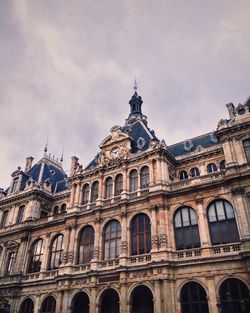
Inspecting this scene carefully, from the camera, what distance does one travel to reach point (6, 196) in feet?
149

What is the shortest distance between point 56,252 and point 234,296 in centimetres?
2079

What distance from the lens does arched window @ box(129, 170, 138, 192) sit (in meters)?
33.6

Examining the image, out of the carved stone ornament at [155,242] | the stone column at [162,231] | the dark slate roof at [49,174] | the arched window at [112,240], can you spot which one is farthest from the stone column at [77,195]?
the carved stone ornament at [155,242]

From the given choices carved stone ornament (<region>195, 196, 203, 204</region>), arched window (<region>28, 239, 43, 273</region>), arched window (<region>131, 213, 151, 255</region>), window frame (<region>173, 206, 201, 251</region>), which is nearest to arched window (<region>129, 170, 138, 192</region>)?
arched window (<region>131, 213, 151, 255</region>)

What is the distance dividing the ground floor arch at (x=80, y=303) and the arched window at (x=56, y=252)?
5106 mm

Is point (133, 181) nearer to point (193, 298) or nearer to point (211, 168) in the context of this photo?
point (211, 168)

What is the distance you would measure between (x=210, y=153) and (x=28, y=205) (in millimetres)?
25326

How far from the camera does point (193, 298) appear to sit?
25.0 m

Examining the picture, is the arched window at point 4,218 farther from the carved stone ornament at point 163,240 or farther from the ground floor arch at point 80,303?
the carved stone ornament at point 163,240

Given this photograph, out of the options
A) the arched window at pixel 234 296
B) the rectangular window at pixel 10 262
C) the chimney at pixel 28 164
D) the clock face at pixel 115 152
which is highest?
the chimney at pixel 28 164

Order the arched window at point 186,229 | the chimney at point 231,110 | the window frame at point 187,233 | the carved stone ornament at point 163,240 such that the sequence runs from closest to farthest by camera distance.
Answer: the window frame at point 187,233 → the arched window at point 186,229 → the carved stone ornament at point 163,240 → the chimney at point 231,110

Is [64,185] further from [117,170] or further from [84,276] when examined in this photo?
[84,276]

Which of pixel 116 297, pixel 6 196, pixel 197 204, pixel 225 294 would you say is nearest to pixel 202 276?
pixel 225 294

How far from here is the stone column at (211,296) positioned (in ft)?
76.7
